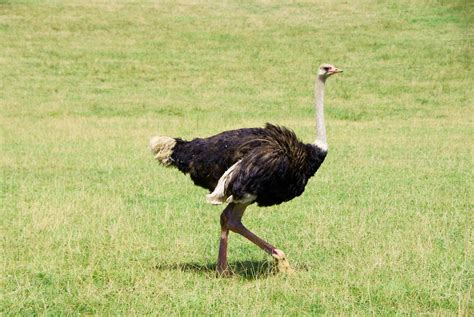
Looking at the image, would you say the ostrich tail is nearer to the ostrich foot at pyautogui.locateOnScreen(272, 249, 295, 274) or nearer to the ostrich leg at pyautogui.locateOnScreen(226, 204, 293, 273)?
the ostrich leg at pyautogui.locateOnScreen(226, 204, 293, 273)

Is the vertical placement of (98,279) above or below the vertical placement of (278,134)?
below

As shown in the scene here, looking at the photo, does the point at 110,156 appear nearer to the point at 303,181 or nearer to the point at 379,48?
the point at 303,181

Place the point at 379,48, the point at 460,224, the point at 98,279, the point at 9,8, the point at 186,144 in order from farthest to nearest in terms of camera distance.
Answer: the point at 9,8 < the point at 379,48 < the point at 460,224 < the point at 186,144 < the point at 98,279

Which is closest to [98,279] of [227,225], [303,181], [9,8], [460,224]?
Result: [227,225]

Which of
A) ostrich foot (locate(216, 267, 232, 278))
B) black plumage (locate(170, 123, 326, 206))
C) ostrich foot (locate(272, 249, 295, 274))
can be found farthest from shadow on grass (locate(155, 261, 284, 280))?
black plumage (locate(170, 123, 326, 206))

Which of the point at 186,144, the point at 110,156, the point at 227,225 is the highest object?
the point at 186,144

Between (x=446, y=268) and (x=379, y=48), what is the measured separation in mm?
32040

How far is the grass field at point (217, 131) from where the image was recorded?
8141 mm

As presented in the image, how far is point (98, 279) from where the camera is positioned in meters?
8.46

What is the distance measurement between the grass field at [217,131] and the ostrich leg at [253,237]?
0.16 metres

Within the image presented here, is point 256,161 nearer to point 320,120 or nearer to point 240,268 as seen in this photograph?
point 320,120

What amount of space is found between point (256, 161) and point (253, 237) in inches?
31.9

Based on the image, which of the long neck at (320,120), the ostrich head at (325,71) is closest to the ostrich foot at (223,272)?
the long neck at (320,120)

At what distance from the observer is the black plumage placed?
8758 mm
